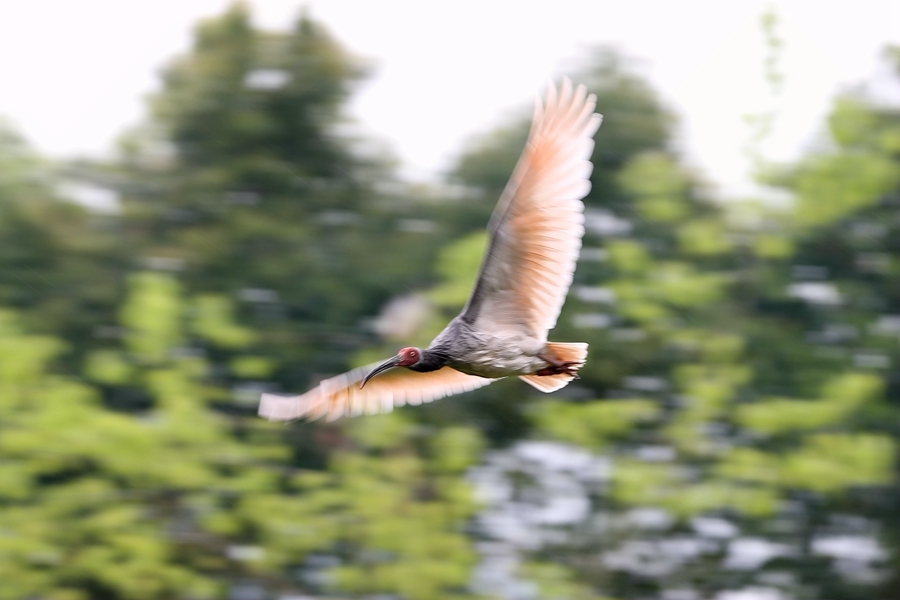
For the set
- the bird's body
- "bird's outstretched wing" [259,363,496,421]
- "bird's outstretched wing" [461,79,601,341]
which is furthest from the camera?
"bird's outstretched wing" [259,363,496,421]

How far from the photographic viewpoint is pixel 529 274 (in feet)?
21.2

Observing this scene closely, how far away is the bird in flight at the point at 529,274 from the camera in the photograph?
6238mm

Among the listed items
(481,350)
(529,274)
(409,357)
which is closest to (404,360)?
(409,357)

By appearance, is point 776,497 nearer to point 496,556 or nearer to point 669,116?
point 496,556

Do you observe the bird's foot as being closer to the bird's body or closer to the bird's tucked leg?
the bird's tucked leg

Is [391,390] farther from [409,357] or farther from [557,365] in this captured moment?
[557,365]

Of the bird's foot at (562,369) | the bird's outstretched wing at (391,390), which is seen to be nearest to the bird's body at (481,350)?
the bird's foot at (562,369)

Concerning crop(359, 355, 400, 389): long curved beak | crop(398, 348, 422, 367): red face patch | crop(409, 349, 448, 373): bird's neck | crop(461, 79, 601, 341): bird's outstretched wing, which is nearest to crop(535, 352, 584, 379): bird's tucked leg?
crop(461, 79, 601, 341): bird's outstretched wing

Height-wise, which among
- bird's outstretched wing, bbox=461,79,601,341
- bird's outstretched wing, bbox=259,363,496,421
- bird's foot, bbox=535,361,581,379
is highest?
bird's outstretched wing, bbox=461,79,601,341

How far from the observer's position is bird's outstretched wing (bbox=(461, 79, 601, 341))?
20.4 ft

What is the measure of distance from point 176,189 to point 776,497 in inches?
271

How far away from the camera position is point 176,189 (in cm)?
1338

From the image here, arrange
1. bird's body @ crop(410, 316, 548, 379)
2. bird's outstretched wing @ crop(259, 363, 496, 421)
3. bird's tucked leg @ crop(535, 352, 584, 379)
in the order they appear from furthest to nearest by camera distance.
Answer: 1. bird's outstretched wing @ crop(259, 363, 496, 421)
2. bird's tucked leg @ crop(535, 352, 584, 379)
3. bird's body @ crop(410, 316, 548, 379)

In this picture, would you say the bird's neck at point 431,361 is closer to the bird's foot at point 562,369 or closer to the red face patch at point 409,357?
the red face patch at point 409,357
